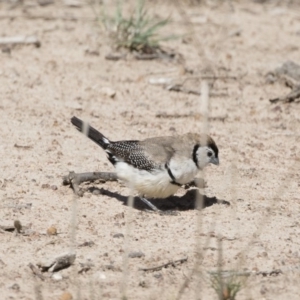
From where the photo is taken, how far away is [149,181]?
6945 mm

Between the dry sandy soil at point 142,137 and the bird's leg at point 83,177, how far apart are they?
0.07 metres

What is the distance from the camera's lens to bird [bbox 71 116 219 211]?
6945 mm

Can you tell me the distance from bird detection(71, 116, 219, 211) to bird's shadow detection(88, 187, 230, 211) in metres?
0.13

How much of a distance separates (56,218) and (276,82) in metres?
4.22

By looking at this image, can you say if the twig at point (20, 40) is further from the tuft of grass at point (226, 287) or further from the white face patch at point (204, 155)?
the tuft of grass at point (226, 287)

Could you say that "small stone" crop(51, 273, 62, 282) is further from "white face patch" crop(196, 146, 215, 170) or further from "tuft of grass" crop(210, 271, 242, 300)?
"white face patch" crop(196, 146, 215, 170)

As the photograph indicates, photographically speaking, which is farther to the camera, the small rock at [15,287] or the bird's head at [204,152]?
the bird's head at [204,152]

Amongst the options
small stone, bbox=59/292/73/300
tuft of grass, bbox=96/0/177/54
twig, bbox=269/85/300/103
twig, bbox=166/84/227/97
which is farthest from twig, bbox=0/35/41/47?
small stone, bbox=59/292/73/300

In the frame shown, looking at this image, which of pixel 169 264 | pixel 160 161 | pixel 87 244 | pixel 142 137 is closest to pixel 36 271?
pixel 87 244

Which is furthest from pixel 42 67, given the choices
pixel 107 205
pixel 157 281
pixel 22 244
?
pixel 157 281

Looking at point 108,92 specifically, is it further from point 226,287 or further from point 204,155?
point 226,287

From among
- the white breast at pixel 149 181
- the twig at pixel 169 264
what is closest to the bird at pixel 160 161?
the white breast at pixel 149 181

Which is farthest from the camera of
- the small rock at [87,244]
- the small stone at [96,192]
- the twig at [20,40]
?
the twig at [20,40]

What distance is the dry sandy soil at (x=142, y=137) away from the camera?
227 inches
